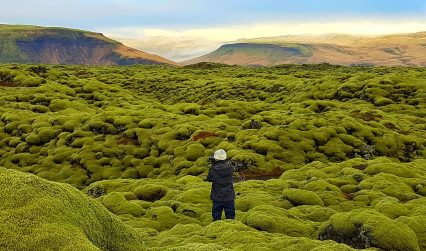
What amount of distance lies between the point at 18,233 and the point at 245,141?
36688 mm

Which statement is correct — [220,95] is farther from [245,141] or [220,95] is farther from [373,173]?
[373,173]

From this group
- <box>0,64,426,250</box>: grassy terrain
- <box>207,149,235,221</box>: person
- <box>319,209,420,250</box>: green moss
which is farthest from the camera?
<box>207,149,235,221</box>: person

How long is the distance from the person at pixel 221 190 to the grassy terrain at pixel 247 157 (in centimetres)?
86

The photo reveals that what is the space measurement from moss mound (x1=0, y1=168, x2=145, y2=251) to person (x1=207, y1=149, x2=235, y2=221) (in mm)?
9657

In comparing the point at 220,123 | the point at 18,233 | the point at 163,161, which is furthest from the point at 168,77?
the point at 18,233

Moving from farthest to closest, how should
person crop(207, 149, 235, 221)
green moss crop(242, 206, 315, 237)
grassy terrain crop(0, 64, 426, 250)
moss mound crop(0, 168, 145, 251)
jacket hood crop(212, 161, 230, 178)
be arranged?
jacket hood crop(212, 161, 230, 178)
person crop(207, 149, 235, 221)
green moss crop(242, 206, 315, 237)
grassy terrain crop(0, 64, 426, 250)
moss mound crop(0, 168, 145, 251)

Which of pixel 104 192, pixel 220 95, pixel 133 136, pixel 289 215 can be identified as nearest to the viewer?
pixel 289 215

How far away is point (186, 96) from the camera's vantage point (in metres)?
98.7

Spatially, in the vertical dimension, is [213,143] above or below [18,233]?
below

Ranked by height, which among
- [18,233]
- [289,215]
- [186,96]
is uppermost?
[18,233]

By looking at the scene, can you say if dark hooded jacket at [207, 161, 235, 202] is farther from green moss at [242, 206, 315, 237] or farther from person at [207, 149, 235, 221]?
green moss at [242, 206, 315, 237]

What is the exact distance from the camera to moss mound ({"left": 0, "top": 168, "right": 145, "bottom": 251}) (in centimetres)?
830

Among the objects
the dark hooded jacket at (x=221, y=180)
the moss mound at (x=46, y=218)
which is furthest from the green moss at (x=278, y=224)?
the moss mound at (x=46, y=218)

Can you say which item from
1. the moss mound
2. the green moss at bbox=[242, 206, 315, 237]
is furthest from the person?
the moss mound
